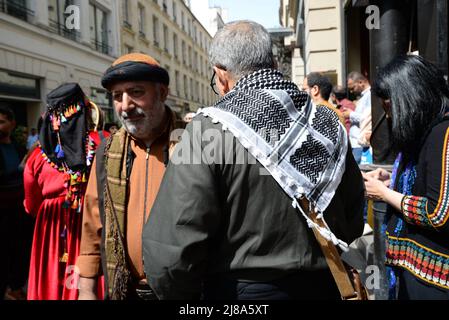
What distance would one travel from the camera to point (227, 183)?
4.44 ft

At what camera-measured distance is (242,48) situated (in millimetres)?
1426

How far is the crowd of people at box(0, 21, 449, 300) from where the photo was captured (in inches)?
53.2

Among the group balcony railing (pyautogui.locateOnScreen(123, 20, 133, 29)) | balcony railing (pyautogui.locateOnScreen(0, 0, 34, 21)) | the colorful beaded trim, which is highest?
balcony railing (pyautogui.locateOnScreen(123, 20, 133, 29))

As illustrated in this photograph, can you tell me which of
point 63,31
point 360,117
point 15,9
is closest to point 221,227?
point 360,117

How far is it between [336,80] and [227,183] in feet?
24.7

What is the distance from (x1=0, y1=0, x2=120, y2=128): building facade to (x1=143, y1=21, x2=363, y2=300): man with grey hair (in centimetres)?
938

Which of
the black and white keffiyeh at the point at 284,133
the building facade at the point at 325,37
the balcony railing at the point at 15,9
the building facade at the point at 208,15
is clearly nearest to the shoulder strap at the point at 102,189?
the black and white keffiyeh at the point at 284,133

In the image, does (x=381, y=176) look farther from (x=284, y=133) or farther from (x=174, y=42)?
(x=174, y=42)

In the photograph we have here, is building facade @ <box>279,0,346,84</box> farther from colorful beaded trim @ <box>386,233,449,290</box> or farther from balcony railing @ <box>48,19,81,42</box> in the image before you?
balcony railing @ <box>48,19,81,42</box>

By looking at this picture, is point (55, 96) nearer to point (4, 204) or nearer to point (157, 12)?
point (4, 204)

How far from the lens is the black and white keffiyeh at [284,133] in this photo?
4.42 ft

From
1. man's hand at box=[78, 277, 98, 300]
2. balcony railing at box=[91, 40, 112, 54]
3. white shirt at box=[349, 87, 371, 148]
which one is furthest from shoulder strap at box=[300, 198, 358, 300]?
balcony railing at box=[91, 40, 112, 54]
